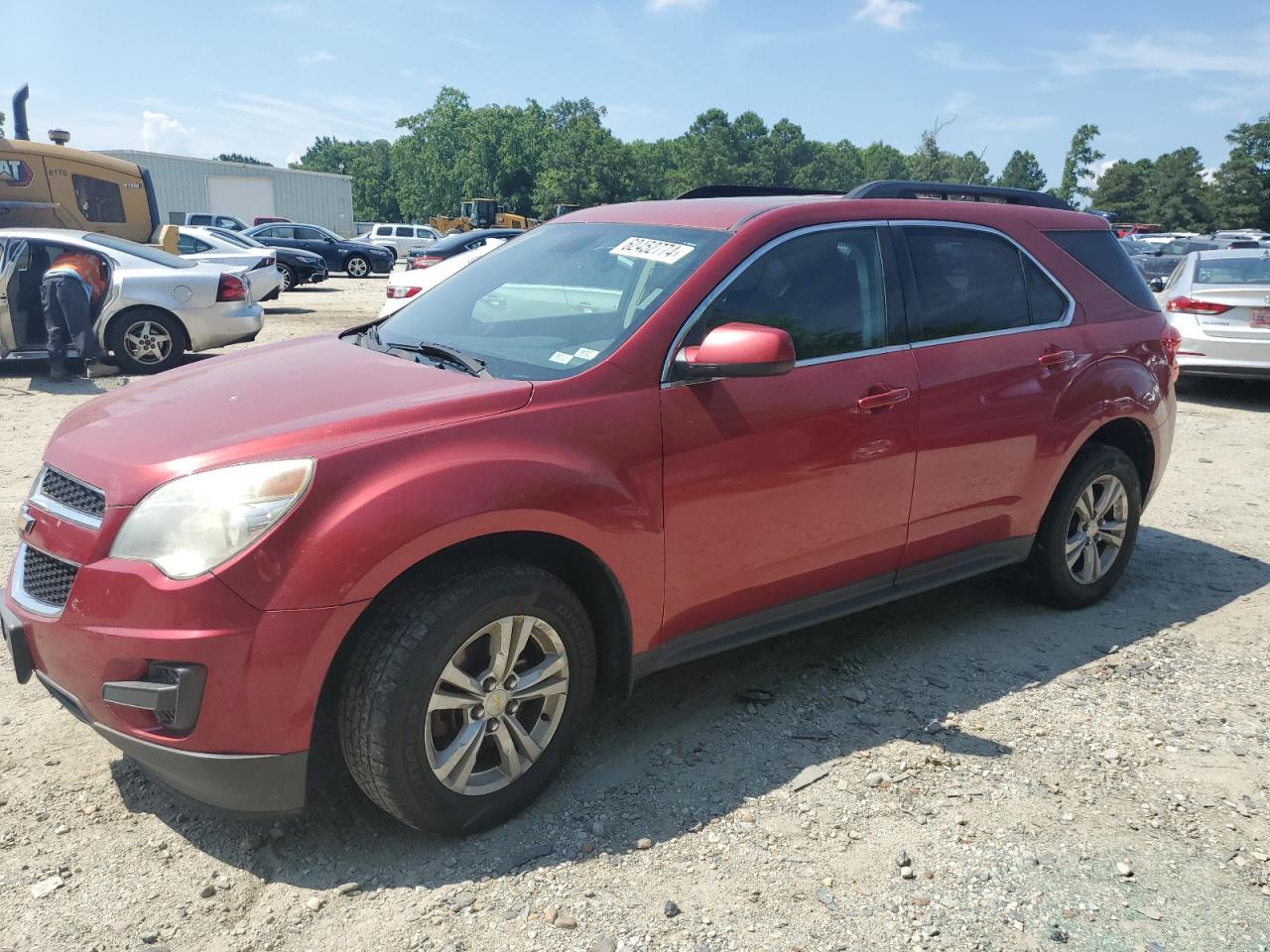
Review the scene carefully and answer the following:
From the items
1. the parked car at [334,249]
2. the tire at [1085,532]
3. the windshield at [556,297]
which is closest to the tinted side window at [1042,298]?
the tire at [1085,532]

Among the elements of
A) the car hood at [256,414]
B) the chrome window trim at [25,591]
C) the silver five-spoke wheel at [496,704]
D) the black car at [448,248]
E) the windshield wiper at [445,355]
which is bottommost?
the silver five-spoke wheel at [496,704]

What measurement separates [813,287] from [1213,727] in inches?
85.8

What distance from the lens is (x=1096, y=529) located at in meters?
4.59

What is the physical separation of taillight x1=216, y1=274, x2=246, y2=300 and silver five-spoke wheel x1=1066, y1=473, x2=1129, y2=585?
9029 mm

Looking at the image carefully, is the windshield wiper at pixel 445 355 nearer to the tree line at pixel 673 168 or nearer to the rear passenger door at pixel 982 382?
the rear passenger door at pixel 982 382

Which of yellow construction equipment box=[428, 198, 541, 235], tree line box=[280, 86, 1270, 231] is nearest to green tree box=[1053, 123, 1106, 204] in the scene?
tree line box=[280, 86, 1270, 231]

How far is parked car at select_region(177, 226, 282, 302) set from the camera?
1659 centimetres

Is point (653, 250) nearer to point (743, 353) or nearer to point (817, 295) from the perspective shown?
point (817, 295)

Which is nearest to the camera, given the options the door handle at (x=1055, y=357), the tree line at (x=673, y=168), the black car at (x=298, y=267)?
the door handle at (x=1055, y=357)

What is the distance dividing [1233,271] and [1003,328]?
8.27 meters

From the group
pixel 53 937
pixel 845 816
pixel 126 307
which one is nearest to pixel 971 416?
pixel 845 816

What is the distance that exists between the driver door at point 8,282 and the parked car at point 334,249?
18.3 meters

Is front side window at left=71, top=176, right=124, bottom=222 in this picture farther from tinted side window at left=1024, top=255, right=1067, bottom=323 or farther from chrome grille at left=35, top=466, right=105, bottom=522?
tinted side window at left=1024, top=255, right=1067, bottom=323

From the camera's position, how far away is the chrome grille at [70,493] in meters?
2.58
